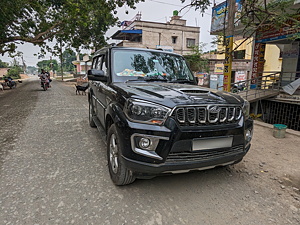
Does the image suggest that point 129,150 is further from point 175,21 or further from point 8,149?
point 175,21

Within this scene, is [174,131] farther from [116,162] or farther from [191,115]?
[116,162]

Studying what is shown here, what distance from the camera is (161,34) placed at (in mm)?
24750

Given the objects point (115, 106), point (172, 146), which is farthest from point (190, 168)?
point (115, 106)

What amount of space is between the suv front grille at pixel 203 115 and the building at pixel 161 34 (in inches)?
857

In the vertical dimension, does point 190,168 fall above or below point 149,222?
above

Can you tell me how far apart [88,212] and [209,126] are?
158 cm

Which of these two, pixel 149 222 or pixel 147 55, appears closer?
pixel 149 222

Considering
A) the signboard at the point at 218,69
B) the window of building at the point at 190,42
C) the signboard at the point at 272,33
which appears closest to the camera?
the signboard at the point at 272,33

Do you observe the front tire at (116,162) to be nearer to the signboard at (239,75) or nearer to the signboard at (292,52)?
the signboard at (292,52)

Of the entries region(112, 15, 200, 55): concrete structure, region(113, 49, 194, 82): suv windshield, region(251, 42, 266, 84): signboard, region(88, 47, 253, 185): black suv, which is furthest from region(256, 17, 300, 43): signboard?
region(112, 15, 200, 55): concrete structure

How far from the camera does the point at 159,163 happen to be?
202 cm

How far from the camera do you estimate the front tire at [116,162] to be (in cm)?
231

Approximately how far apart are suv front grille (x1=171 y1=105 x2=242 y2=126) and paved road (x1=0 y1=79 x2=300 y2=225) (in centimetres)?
96

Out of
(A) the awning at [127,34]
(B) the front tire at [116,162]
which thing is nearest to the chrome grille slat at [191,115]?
(B) the front tire at [116,162]
